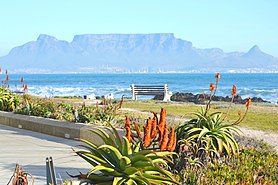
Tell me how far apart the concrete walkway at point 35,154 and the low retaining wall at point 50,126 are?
0.15 m

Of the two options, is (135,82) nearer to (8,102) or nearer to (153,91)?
(153,91)

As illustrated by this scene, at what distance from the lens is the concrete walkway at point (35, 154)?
283 inches

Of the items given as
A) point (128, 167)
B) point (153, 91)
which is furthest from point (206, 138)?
point (153, 91)

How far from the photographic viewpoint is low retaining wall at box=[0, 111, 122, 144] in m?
9.55

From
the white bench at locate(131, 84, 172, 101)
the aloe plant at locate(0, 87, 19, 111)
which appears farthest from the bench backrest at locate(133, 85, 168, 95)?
the aloe plant at locate(0, 87, 19, 111)

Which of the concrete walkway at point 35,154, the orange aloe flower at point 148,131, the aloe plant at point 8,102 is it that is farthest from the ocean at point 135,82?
the orange aloe flower at point 148,131

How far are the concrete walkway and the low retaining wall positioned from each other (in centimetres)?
15

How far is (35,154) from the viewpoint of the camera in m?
8.59

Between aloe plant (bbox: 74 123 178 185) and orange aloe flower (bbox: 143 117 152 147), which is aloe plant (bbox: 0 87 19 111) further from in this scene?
orange aloe flower (bbox: 143 117 152 147)

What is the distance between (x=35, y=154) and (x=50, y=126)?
214 cm

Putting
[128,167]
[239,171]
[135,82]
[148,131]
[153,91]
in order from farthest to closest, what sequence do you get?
[135,82] < [153,91] < [239,171] < [128,167] < [148,131]

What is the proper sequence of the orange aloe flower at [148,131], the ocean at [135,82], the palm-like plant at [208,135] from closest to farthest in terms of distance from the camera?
the orange aloe flower at [148,131], the palm-like plant at [208,135], the ocean at [135,82]

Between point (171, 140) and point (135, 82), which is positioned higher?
point (171, 140)

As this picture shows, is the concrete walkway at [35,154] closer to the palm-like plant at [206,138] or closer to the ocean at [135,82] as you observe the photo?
the palm-like plant at [206,138]
